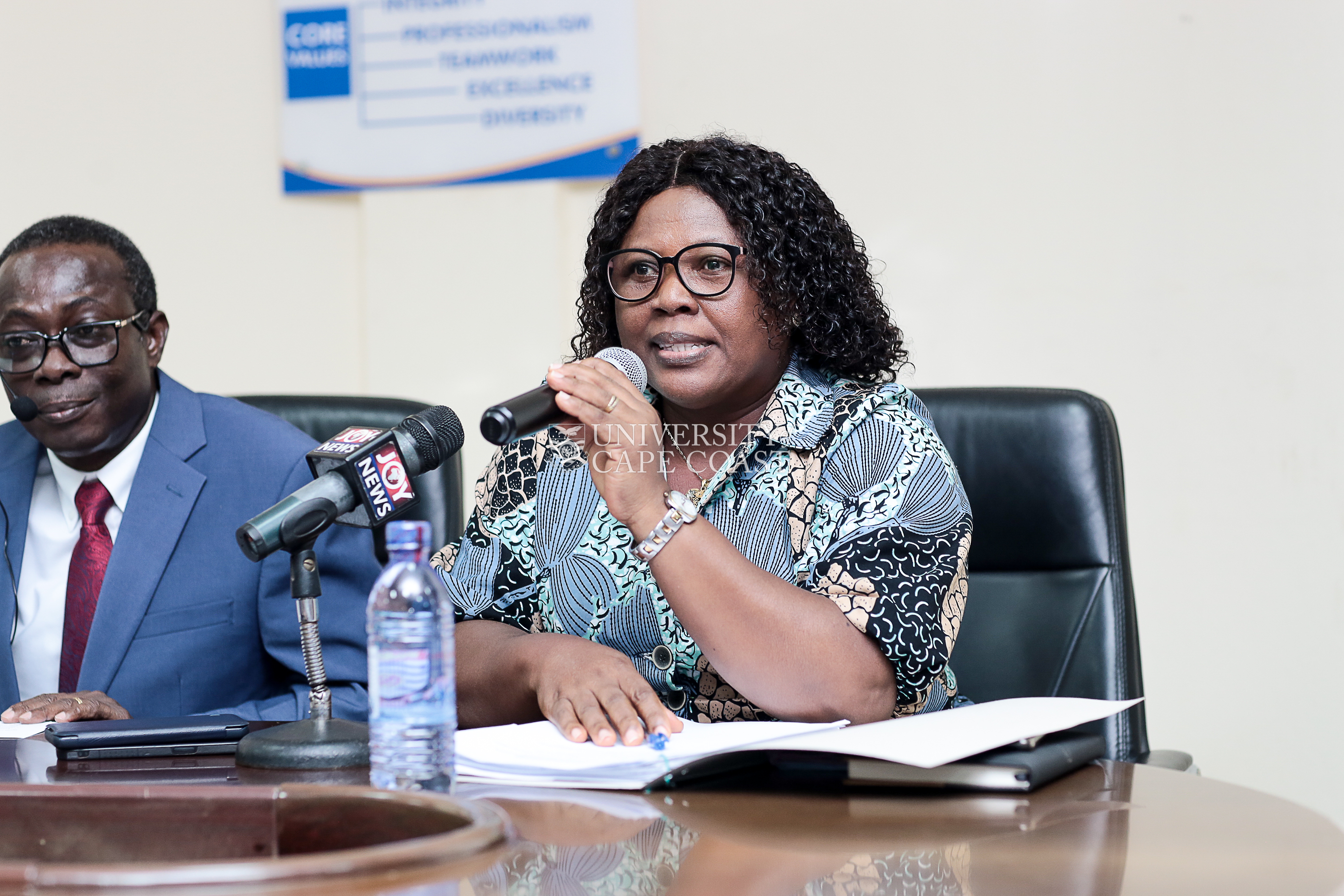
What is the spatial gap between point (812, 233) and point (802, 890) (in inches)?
39.9

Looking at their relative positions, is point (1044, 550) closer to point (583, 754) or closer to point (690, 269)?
point (690, 269)

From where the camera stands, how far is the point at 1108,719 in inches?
61.2

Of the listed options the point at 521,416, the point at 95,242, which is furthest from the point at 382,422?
the point at 521,416

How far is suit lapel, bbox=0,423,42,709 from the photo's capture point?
1729 mm

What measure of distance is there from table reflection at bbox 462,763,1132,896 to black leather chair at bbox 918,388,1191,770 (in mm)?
626

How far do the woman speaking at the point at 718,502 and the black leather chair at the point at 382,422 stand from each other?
324 mm

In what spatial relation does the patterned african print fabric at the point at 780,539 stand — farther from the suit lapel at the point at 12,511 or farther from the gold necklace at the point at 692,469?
the suit lapel at the point at 12,511

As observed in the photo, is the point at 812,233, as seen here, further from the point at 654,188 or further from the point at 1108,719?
the point at 1108,719

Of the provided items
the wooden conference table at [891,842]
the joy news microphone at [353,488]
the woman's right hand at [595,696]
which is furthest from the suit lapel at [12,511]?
the joy news microphone at [353,488]

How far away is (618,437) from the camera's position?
1146 millimetres

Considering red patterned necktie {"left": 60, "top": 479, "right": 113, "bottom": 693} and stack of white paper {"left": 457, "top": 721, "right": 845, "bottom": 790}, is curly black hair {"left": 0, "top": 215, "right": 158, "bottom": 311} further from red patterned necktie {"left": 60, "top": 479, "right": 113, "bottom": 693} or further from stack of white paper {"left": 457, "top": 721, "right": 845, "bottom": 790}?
stack of white paper {"left": 457, "top": 721, "right": 845, "bottom": 790}

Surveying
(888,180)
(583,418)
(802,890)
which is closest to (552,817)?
(802,890)

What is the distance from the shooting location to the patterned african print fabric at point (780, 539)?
127 centimetres

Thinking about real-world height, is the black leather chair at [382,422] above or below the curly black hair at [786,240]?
below
